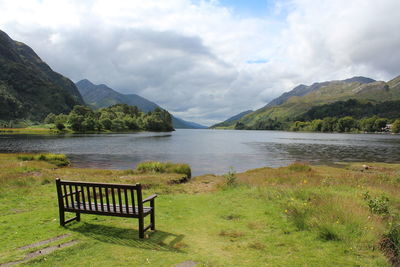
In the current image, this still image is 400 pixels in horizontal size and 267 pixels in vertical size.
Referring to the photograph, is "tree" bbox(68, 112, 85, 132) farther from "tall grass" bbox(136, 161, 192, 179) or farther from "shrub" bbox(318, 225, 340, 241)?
"shrub" bbox(318, 225, 340, 241)

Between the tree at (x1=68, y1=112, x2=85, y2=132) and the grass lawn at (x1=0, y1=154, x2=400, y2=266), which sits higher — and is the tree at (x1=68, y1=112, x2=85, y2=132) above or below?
above

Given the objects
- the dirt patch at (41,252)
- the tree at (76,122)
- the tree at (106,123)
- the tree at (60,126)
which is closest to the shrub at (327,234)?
the dirt patch at (41,252)

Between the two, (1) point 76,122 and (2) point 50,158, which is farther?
(1) point 76,122

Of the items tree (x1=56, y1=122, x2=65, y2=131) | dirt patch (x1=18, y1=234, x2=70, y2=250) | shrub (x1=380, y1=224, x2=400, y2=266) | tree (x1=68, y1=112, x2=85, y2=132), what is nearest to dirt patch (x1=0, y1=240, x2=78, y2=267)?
dirt patch (x1=18, y1=234, x2=70, y2=250)

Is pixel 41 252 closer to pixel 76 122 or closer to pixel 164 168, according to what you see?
pixel 164 168

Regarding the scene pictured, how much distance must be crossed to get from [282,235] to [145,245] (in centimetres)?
501

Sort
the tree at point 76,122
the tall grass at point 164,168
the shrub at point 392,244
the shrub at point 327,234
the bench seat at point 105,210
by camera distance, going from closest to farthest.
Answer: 1. the shrub at point 392,244
2. the shrub at point 327,234
3. the bench seat at point 105,210
4. the tall grass at point 164,168
5. the tree at point 76,122

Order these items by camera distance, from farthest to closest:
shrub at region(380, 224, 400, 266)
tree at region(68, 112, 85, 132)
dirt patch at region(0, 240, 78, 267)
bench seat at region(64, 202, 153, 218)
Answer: tree at region(68, 112, 85, 132) < bench seat at region(64, 202, 153, 218) < shrub at region(380, 224, 400, 266) < dirt patch at region(0, 240, 78, 267)

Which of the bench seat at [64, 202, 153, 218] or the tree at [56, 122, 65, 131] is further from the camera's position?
the tree at [56, 122, 65, 131]

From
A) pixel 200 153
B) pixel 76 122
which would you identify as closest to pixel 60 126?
pixel 76 122

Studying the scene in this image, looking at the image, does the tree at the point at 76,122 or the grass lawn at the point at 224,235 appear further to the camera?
the tree at the point at 76,122

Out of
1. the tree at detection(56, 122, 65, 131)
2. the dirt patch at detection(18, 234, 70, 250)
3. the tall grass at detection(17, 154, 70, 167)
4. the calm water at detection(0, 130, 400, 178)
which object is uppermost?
the tree at detection(56, 122, 65, 131)

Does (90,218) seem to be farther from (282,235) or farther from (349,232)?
(349,232)

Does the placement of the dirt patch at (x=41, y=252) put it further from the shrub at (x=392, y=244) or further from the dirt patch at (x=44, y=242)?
the shrub at (x=392, y=244)
